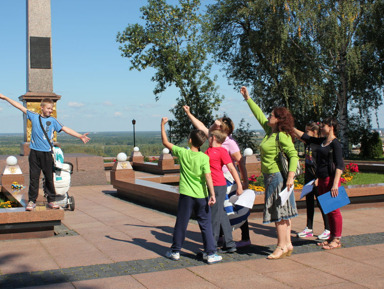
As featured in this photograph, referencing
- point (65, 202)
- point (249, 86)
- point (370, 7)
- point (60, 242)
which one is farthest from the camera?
point (249, 86)

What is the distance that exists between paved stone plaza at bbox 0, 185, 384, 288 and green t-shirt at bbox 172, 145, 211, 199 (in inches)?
32.7

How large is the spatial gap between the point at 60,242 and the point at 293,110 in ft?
72.0

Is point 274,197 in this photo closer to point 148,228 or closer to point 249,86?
point 148,228

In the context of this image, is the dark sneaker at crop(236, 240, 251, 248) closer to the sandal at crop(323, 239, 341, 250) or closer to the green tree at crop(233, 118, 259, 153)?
the sandal at crop(323, 239, 341, 250)

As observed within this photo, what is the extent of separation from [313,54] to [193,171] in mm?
21373

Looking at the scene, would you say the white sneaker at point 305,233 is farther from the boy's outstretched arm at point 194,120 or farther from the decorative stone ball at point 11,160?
the decorative stone ball at point 11,160

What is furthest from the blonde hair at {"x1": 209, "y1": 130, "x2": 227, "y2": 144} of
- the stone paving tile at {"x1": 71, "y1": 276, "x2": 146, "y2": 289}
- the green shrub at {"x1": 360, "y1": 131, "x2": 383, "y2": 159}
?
the green shrub at {"x1": 360, "y1": 131, "x2": 383, "y2": 159}

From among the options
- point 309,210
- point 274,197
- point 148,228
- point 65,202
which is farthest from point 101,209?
point 274,197

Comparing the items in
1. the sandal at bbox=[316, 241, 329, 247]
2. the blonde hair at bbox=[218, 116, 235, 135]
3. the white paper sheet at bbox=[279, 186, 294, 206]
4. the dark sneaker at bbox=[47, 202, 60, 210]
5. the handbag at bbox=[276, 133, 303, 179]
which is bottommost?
the sandal at bbox=[316, 241, 329, 247]

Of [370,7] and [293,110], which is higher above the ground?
[370,7]

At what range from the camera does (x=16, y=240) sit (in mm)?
6871

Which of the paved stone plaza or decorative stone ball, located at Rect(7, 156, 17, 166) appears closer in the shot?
the paved stone plaza

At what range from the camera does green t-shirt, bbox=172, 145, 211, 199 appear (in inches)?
217

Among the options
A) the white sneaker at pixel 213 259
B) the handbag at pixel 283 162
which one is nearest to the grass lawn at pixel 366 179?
the handbag at pixel 283 162
